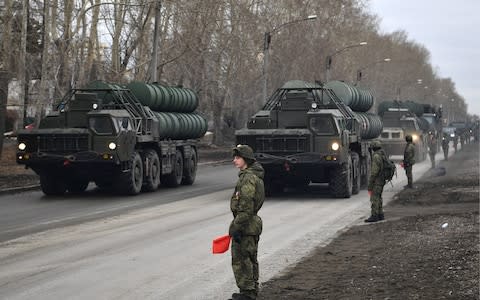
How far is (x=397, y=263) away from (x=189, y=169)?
15426mm

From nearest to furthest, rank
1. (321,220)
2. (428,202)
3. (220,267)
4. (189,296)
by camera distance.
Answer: (189,296) < (220,267) < (321,220) < (428,202)

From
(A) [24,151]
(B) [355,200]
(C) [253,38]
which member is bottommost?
(B) [355,200]

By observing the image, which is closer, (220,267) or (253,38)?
(220,267)

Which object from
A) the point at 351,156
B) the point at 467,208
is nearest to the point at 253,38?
the point at 351,156

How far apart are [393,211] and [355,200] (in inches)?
114

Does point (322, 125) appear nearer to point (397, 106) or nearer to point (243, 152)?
point (243, 152)

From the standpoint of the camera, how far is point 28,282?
9.69 m

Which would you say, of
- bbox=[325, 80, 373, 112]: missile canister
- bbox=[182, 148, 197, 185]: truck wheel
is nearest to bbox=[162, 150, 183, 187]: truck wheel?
bbox=[182, 148, 197, 185]: truck wheel

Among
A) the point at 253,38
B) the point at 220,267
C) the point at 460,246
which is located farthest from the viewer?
the point at 253,38

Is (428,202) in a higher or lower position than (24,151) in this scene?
lower

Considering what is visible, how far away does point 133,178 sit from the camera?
2111cm

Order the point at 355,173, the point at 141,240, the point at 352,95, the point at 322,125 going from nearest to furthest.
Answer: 1. the point at 141,240
2. the point at 322,125
3. the point at 355,173
4. the point at 352,95

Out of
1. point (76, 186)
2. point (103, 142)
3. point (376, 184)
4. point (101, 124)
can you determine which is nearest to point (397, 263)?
point (376, 184)

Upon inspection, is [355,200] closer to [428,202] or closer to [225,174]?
[428,202]
